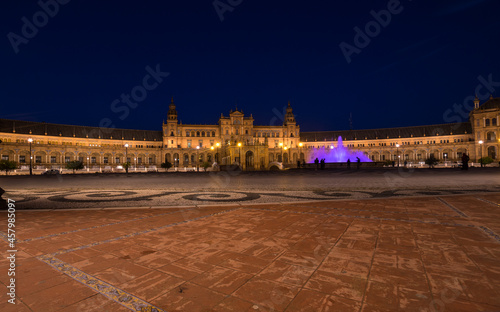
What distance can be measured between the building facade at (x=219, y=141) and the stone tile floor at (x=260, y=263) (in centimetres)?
6126

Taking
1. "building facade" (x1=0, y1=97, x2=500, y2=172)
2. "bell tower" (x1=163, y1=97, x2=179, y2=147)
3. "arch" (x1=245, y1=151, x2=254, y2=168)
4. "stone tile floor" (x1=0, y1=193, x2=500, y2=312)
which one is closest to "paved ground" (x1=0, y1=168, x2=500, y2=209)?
"stone tile floor" (x1=0, y1=193, x2=500, y2=312)

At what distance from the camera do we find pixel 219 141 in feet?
300

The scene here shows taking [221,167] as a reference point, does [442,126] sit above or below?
above

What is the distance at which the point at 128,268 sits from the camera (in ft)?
11.0

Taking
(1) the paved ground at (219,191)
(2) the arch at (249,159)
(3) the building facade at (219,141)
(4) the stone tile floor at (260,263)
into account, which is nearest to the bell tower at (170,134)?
(3) the building facade at (219,141)

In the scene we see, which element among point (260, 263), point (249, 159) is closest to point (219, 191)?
point (260, 263)

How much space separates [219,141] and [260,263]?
89046 millimetres

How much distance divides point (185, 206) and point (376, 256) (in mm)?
6001

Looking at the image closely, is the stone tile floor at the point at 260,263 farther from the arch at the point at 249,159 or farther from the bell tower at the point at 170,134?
the bell tower at the point at 170,134

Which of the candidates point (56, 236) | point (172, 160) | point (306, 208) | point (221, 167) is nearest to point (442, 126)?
point (221, 167)

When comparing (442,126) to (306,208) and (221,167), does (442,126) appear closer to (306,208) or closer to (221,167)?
(221,167)

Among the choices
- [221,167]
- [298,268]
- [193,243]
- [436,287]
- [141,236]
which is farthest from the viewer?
[221,167]

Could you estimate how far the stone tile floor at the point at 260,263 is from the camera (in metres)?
2.52

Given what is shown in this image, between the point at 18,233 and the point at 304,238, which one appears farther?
the point at 18,233
